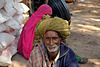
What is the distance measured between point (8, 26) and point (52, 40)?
→ 1.67m

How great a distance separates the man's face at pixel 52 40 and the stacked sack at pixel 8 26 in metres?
1.31

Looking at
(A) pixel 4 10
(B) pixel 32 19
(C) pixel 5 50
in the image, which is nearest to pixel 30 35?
(B) pixel 32 19

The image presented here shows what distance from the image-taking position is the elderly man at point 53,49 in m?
1.43

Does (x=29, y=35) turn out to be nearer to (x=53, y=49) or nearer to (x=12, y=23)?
(x=12, y=23)

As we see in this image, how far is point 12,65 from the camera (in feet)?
8.58

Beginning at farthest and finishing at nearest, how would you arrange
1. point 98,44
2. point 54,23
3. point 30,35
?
1. point 98,44
2. point 30,35
3. point 54,23

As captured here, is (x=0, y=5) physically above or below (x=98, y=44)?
above

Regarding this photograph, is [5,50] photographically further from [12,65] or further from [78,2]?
[78,2]

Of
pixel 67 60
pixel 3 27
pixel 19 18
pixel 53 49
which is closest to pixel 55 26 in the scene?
pixel 53 49

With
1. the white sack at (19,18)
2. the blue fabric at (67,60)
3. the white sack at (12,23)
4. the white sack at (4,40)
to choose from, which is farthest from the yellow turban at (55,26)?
the white sack at (19,18)

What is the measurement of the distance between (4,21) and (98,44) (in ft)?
8.36

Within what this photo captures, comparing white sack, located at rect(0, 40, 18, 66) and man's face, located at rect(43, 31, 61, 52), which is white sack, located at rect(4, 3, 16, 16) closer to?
white sack, located at rect(0, 40, 18, 66)

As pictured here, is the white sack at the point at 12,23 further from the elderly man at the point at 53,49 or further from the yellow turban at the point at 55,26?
the yellow turban at the point at 55,26

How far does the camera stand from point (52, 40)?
146 cm
